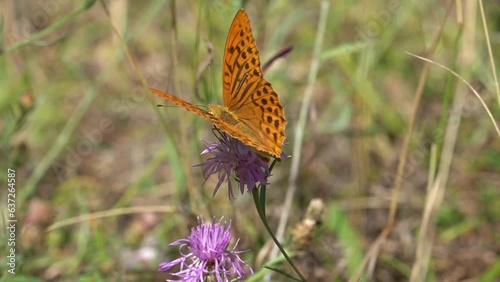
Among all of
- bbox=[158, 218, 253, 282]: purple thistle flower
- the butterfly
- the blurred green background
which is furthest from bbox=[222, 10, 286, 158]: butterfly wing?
the blurred green background

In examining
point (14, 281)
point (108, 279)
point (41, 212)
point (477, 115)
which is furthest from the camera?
point (477, 115)

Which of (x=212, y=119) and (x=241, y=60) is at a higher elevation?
(x=241, y=60)

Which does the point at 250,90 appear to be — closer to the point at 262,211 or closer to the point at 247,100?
the point at 247,100

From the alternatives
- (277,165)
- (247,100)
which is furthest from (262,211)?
(277,165)

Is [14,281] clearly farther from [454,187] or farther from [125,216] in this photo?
[454,187]

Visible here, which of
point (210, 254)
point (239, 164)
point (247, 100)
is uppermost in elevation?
point (247, 100)

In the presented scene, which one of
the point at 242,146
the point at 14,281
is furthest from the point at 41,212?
the point at 242,146

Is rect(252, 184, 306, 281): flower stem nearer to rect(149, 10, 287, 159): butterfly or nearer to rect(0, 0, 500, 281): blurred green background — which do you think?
rect(149, 10, 287, 159): butterfly
